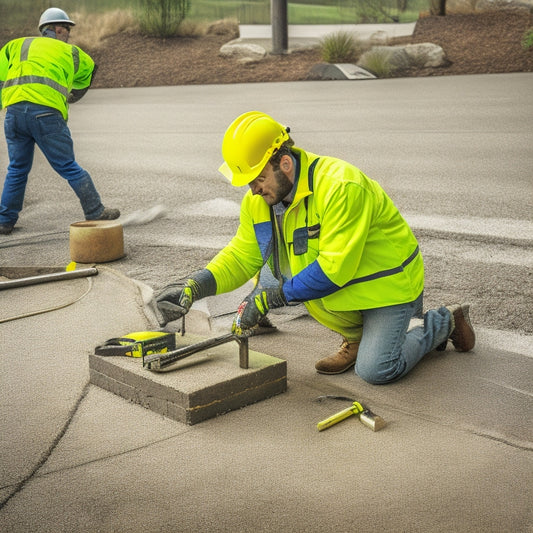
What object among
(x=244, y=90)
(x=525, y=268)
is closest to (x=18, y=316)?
(x=525, y=268)

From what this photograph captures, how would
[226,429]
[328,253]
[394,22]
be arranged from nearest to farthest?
[226,429]
[328,253]
[394,22]

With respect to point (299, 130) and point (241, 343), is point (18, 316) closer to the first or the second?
point (241, 343)

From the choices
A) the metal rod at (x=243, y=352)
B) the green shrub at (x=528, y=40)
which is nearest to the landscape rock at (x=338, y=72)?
the green shrub at (x=528, y=40)

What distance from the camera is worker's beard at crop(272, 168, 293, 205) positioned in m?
3.80

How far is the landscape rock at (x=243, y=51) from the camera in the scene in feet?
65.4

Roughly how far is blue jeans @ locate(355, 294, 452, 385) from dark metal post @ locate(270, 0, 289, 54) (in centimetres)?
1657

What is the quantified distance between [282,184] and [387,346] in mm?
957

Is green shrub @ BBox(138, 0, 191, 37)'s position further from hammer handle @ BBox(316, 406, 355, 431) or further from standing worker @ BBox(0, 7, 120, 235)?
hammer handle @ BBox(316, 406, 355, 431)

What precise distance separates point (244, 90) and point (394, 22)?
545cm

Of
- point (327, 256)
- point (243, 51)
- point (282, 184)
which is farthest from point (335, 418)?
point (243, 51)

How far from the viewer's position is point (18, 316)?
16.4 ft

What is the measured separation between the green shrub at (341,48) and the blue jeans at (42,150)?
482 inches

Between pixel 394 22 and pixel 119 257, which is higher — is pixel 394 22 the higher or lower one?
the higher one

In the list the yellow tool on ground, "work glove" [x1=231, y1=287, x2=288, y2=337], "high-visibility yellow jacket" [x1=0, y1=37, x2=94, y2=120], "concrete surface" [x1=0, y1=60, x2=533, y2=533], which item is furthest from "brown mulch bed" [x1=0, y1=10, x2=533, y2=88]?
the yellow tool on ground
